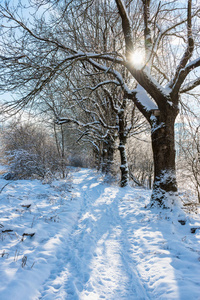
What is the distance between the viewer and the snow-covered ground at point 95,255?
2088 millimetres

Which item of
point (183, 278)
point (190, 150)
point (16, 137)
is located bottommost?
point (183, 278)

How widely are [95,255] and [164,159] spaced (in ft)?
11.9

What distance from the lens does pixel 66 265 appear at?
266 cm

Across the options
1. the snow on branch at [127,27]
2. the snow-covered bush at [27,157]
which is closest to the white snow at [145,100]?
the snow on branch at [127,27]

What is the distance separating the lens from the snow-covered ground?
2.09 metres

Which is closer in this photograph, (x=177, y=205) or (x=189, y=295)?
(x=189, y=295)

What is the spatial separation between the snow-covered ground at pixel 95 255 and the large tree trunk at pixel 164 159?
0.60m

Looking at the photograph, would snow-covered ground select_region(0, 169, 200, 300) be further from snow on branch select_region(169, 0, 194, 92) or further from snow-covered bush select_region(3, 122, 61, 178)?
snow-covered bush select_region(3, 122, 61, 178)

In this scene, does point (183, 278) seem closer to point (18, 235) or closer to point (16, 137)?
point (18, 235)

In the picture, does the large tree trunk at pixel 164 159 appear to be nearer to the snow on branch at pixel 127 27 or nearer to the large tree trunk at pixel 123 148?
the snow on branch at pixel 127 27

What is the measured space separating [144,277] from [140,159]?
29.9 meters

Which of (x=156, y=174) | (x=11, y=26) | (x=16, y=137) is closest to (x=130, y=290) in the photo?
(x=156, y=174)

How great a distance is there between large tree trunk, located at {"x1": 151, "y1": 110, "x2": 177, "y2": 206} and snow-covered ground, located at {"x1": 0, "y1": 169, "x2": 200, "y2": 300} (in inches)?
23.7

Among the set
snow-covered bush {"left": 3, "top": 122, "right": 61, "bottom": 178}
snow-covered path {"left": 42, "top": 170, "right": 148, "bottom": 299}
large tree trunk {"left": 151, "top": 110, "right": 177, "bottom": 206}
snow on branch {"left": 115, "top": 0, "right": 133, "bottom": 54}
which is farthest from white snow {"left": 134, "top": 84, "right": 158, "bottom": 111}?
snow-covered bush {"left": 3, "top": 122, "right": 61, "bottom": 178}
